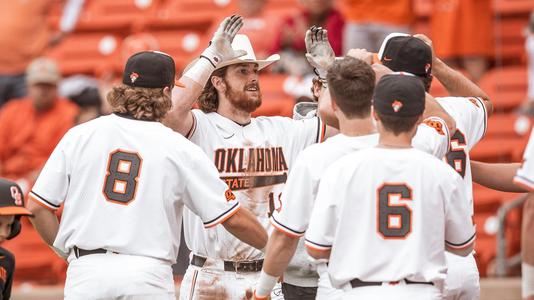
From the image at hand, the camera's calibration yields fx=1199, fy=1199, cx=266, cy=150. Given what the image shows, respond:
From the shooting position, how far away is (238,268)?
6.55 meters

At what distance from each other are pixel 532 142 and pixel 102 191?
204 centimetres

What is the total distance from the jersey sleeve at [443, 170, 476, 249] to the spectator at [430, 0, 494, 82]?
17.9ft

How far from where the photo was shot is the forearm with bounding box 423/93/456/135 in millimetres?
5996

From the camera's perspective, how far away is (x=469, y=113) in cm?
650

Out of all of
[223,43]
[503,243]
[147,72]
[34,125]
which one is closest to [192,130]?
[223,43]

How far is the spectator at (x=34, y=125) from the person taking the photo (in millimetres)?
11281

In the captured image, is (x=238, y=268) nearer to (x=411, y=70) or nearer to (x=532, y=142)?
(x=411, y=70)

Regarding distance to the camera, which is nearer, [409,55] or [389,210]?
[389,210]

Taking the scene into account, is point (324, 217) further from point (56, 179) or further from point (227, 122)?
point (227, 122)

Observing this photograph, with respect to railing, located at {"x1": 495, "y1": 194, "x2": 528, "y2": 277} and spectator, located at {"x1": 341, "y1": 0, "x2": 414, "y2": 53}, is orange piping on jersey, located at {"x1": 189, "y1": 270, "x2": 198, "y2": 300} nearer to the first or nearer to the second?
railing, located at {"x1": 495, "y1": 194, "x2": 528, "y2": 277}

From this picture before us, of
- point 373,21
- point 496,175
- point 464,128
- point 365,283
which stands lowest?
point 365,283

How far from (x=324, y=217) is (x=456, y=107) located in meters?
1.54

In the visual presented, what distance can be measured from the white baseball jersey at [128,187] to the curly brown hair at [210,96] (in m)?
1.05

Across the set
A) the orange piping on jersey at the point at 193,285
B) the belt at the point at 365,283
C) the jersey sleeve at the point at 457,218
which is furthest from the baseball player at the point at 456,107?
the orange piping on jersey at the point at 193,285
